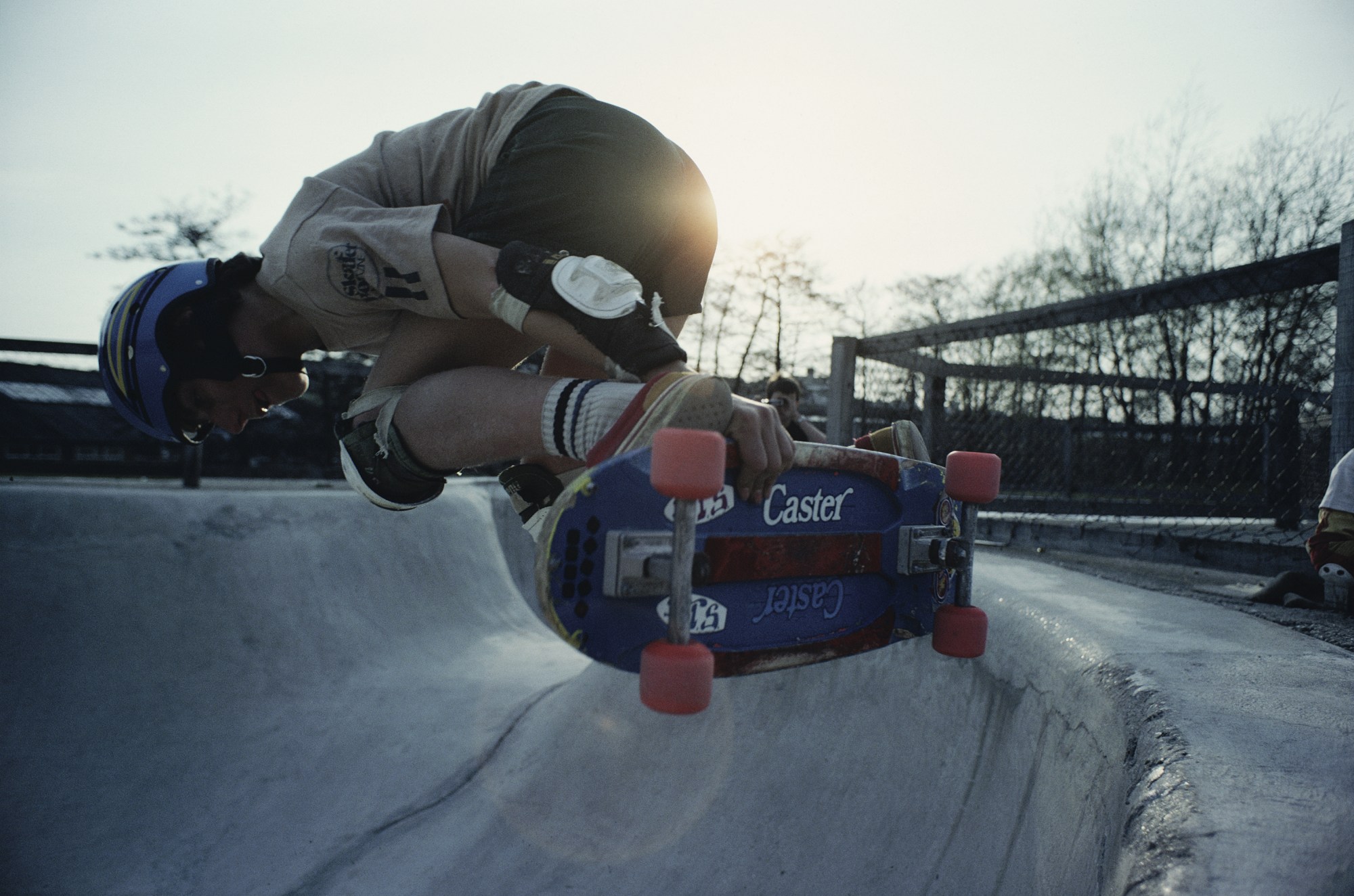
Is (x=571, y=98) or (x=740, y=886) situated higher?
(x=571, y=98)

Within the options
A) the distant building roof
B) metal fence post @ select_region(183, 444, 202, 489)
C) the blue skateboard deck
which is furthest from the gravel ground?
the distant building roof

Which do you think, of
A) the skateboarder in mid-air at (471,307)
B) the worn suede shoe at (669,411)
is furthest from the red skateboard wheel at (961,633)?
the worn suede shoe at (669,411)

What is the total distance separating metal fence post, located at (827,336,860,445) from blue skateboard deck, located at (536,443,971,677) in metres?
2.95

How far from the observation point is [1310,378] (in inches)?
233

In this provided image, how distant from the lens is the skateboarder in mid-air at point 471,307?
1361mm

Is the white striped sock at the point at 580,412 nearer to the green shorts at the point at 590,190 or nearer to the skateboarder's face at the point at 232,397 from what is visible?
the green shorts at the point at 590,190

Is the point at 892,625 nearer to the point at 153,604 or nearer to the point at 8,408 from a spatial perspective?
the point at 153,604

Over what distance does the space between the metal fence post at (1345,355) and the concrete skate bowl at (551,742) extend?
96 centimetres

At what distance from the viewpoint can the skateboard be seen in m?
1.06

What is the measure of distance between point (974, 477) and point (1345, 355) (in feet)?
6.29

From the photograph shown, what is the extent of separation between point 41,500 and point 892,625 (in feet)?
14.3

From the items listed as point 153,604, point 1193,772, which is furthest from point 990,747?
point 153,604

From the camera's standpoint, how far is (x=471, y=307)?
152cm

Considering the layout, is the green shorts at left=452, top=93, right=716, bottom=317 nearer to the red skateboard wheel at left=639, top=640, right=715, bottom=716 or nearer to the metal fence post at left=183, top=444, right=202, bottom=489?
the red skateboard wheel at left=639, top=640, right=715, bottom=716
